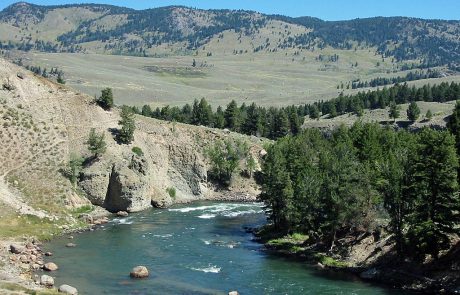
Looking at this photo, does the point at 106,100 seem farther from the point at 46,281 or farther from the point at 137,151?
the point at 46,281

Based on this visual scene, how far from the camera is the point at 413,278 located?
60.7 meters

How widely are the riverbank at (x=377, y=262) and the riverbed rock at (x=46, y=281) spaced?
2969 cm

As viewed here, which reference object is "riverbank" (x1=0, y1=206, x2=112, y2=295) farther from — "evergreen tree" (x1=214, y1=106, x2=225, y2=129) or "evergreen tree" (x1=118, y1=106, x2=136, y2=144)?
"evergreen tree" (x1=214, y1=106, x2=225, y2=129)

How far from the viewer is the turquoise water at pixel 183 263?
5962cm

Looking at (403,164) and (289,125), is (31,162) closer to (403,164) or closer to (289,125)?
(403,164)

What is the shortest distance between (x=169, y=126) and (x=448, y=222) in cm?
8791

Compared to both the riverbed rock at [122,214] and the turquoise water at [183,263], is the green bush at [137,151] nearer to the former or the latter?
the riverbed rock at [122,214]

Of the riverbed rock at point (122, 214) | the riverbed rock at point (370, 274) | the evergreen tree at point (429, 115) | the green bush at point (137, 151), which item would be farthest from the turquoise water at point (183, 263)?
the evergreen tree at point (429, 115)

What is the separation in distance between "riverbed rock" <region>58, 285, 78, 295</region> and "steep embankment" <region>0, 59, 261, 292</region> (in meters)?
22.9

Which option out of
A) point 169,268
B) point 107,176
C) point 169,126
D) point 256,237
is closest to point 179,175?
point 169,126

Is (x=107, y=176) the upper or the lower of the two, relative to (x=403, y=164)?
lower

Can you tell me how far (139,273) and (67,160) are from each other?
50902 mm

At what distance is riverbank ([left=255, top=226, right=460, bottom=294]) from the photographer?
58.8m

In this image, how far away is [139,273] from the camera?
208 ft
